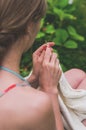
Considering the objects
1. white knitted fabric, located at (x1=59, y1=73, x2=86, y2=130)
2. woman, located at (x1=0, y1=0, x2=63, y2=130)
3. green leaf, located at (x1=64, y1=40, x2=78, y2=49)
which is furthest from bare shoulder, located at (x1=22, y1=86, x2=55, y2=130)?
green leaf, located at (x1=64, y1=40, x2=78, y2=49)

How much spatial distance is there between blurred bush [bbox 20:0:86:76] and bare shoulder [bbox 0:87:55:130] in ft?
7.56

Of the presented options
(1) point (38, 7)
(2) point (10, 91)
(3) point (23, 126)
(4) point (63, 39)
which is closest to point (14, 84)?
(2) point (10, 91)

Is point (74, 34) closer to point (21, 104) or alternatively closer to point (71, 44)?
point (71, 44)

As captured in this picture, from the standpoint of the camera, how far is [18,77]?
8.37 ft

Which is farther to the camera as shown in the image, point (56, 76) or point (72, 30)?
point (72, 30)

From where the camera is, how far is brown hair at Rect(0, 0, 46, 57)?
2420 mm

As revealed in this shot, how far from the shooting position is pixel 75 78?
3598mm

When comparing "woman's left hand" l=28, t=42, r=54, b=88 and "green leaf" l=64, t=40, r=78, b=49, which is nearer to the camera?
"woman's left hand" l=28, t=42, r=54, b=88

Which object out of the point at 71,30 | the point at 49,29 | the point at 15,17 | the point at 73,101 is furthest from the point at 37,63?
the point at 71,30

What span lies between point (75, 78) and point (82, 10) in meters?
1.61

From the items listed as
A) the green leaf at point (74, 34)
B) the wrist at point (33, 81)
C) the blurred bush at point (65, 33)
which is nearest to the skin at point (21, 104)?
the wrist at point (33, 81)

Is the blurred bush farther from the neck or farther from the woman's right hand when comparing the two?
the neck

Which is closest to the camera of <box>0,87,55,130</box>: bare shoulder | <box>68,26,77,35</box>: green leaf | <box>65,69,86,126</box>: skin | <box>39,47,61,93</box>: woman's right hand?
<box>0,87,55,130</box>: bare shoulder

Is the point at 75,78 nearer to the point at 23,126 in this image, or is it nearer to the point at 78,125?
the point at 78,125
